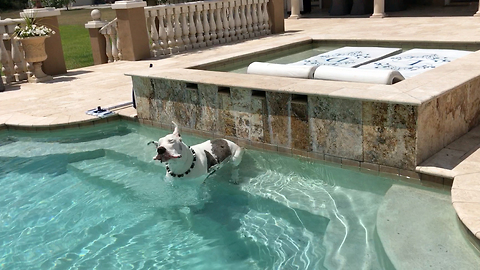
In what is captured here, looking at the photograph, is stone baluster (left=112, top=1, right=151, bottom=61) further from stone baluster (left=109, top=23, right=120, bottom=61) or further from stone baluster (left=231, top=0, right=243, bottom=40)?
stone baluster (left=231, top=0, right=243, bottom=40)

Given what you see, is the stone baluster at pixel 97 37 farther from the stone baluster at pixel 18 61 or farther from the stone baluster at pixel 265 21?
the stone baluster at pixel 265 21

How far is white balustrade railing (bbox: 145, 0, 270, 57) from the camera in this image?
43.6ft

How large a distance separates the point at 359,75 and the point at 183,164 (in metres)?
2.74

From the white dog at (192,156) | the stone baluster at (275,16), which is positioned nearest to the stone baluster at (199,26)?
the stone baluster at (275,16)

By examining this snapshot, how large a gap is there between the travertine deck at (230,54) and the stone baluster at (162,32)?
0.92m

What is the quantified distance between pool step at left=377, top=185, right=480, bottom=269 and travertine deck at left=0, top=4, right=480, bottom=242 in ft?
0.56

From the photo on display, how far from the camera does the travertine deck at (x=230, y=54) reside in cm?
470

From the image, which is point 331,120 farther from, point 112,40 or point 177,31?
point 112,40

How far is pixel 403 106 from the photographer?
4.95 m

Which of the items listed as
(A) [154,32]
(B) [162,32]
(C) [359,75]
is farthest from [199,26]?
(C) [359,75]

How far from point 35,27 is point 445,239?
31.7ft

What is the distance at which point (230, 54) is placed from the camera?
9.45 meters

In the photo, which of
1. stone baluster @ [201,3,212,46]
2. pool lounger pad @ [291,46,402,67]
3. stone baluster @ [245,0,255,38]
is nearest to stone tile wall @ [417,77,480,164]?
pool lounger pad @ [291,46,402,67]

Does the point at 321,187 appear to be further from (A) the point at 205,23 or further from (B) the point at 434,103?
(A) the point at 205,23
